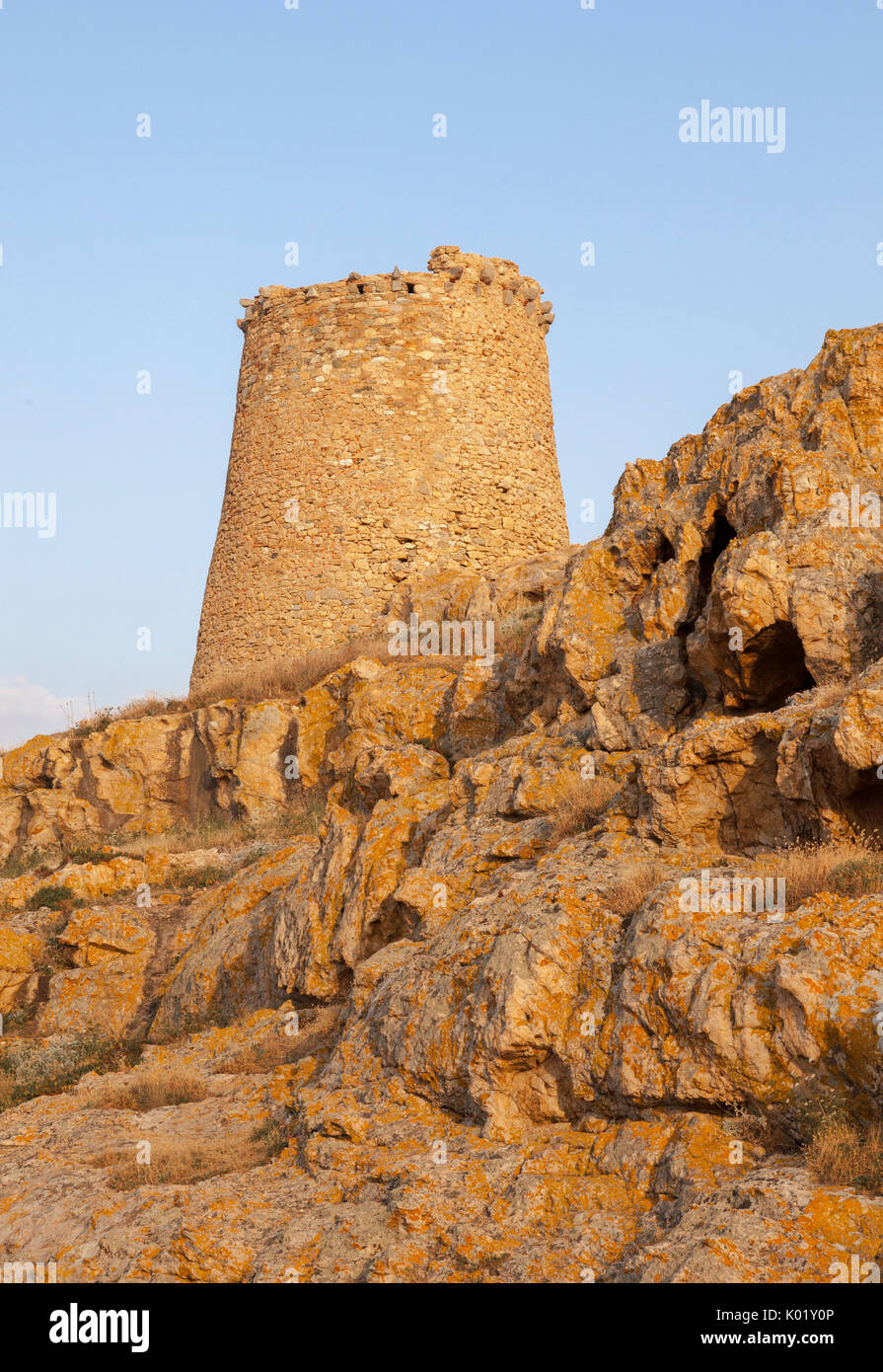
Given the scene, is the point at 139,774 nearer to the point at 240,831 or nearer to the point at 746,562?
the point at 240,831

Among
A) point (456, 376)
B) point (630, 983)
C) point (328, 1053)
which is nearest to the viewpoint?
point (630, 983)

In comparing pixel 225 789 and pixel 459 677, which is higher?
pixel 459 677

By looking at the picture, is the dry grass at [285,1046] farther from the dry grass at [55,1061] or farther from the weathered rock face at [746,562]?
the weathered rock face at [746,562]

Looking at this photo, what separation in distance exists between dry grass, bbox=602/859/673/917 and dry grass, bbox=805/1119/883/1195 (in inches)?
73.6

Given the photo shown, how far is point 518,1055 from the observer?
260 inches

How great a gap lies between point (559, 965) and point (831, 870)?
170cm

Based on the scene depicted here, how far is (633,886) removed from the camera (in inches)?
278

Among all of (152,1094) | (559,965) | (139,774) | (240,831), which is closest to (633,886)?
(559,965)

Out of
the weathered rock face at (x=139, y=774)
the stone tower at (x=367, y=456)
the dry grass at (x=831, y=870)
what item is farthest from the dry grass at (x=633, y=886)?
the stone tower at (x=367, y=456)

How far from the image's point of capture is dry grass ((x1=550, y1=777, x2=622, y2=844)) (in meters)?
8.78

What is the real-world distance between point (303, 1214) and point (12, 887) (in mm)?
9691
